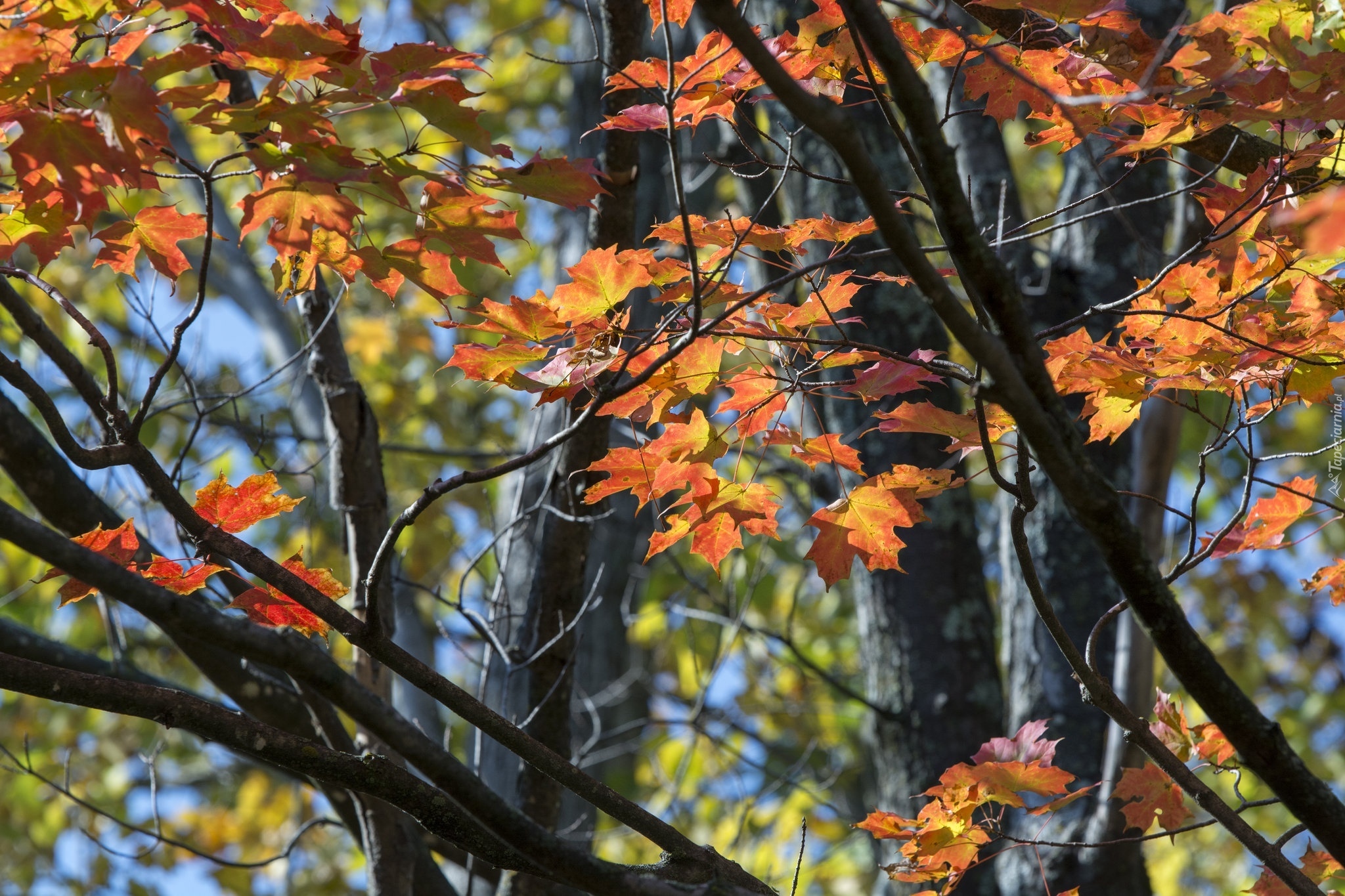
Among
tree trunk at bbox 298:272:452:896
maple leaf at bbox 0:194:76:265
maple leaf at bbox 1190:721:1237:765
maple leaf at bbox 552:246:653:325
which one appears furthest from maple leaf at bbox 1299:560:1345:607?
maple leaf at bbox 0:194:76:265

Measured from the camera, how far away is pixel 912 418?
1.36m

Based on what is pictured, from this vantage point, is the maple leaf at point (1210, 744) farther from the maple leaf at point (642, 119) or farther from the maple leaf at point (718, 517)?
the maple leaf at point (642, 119)

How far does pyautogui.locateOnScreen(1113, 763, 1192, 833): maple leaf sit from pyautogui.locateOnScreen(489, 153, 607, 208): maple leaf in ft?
3.90

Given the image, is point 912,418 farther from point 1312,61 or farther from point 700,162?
point 700,162

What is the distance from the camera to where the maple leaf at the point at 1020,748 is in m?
1.54

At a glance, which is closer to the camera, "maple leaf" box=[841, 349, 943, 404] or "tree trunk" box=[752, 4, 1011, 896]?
"maple leaf" box=[841, 349, 943, 404]

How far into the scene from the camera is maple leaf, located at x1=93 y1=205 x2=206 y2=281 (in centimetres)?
146

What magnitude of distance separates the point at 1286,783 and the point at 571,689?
1.38 m

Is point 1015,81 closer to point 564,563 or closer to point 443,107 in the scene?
point 443,107

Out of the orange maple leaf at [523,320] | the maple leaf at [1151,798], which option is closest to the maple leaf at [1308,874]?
the maple leaf at [1151,798]

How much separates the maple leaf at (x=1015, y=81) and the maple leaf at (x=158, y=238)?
1.13 meters

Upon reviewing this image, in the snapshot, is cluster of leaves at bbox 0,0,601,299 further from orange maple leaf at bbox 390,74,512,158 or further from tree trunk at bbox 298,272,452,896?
tree trunk at bbox 298,272,452,896

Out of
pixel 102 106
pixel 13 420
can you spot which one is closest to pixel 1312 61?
pixel 102 106

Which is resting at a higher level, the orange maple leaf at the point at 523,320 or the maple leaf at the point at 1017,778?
the orange maple leaf at the point at 523,320
